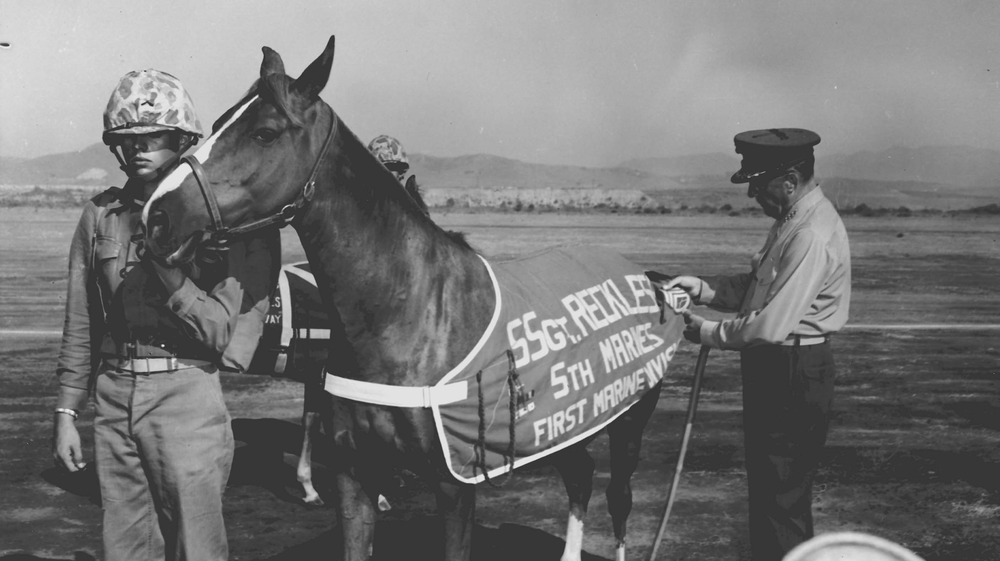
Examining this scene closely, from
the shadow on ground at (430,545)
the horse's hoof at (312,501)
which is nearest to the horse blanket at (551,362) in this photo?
the shadow on ground at (430,545)

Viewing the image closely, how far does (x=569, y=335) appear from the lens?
392 cm

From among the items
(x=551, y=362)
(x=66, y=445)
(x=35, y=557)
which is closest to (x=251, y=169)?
(x=66, y=445)

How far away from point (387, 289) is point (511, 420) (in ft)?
2.36

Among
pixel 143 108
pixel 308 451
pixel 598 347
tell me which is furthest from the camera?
pixel 308 451

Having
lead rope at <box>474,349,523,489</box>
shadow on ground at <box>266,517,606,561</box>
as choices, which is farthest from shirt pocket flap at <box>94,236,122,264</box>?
shadow on ground at <box>266,517,606,561</box>

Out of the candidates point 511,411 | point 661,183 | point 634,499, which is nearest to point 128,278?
point 511,411

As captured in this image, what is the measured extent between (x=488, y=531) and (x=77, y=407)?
2757 millimetres

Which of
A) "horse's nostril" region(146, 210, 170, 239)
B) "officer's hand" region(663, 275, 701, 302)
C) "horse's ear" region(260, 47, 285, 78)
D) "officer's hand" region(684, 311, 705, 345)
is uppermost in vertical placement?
"horse's ear" region(260, 47, 285, 78)

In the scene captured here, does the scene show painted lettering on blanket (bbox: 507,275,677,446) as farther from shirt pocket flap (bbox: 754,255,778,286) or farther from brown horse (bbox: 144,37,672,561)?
shirt pocket flap (bbox: 754,255,778,286)

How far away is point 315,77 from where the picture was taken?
118 inches

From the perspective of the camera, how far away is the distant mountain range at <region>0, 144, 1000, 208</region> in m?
66.6

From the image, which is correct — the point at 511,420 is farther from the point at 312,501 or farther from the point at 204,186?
the point at 312,501

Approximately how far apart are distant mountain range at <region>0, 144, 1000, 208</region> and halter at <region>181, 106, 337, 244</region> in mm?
55939

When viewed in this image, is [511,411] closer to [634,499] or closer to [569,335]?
[569,335]
